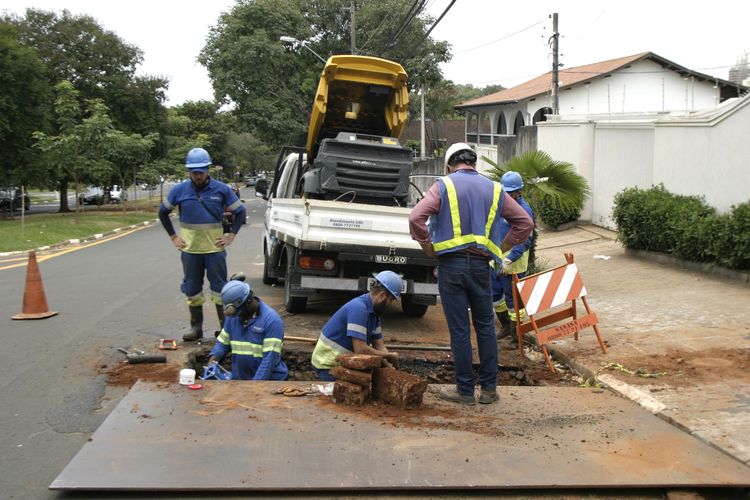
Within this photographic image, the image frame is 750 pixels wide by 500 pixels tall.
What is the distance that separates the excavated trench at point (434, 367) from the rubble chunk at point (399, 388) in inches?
66.9

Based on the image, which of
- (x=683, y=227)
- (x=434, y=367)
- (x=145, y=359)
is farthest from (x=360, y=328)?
(x=683, y=227)

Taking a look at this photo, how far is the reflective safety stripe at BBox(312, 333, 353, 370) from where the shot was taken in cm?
591

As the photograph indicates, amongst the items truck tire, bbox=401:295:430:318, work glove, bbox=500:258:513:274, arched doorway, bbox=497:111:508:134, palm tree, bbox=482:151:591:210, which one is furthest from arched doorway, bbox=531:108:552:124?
work glove, bbox=500:258:513:274

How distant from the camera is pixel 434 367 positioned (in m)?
7.38

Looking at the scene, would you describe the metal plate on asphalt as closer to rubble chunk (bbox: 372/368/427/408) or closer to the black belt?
rubble chunk (bbox: 372/368/427/408)

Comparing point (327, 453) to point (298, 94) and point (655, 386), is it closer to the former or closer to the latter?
Result: point (655, 386)

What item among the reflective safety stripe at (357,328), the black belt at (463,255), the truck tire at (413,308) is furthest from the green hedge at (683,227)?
the reflective safety stripe at (357,328)

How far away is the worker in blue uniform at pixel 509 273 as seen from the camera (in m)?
7.85

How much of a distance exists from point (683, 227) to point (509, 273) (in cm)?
529

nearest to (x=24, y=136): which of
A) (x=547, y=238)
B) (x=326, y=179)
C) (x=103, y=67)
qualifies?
(x=103, y=67)

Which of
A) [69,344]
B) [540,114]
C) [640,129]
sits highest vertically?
[540,114]

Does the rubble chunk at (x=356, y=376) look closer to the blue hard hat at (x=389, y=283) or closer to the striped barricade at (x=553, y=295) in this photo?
the blue hard hat at (x=389, y=283)

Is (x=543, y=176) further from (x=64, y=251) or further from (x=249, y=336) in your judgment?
(x=64, y=251)

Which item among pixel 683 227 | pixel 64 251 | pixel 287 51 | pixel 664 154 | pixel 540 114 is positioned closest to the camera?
pixel 683 227
